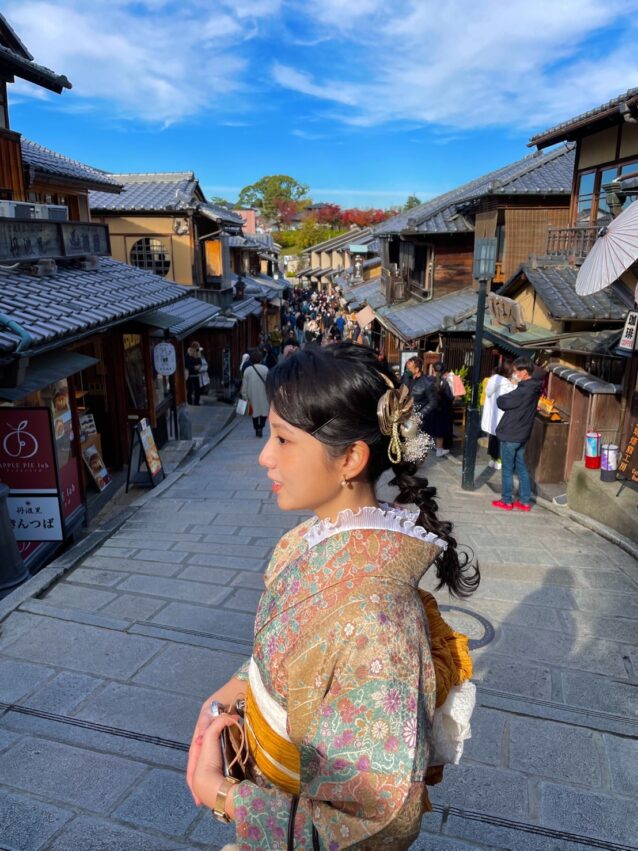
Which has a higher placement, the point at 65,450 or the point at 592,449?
the point at 65,450

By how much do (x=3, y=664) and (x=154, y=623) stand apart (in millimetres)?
1100

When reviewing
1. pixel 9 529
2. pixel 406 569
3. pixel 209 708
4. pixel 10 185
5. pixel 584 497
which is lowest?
pixel 584 497

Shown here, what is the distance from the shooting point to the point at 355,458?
1.70 meters

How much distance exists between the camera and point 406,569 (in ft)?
5.06

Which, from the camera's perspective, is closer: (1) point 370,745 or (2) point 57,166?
(1) point 370,745

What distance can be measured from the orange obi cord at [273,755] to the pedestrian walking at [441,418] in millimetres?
9959

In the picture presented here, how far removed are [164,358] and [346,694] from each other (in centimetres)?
1117

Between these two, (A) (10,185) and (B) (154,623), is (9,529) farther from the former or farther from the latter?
(A) (10,185)

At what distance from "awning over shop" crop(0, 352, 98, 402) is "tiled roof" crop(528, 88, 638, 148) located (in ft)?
26.2

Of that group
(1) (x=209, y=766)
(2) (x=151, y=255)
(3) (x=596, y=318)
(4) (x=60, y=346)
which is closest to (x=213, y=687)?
(1) (x=209, y=766)

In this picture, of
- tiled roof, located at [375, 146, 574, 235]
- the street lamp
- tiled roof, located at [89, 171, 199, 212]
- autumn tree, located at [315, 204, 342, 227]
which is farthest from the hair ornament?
autumn tree, located at [315, 204, 342, 227]

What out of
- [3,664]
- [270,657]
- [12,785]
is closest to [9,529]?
[3,664]

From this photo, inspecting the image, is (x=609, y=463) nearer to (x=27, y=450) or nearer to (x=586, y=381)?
(x=586, y=381)

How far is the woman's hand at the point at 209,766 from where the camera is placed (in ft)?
5.33
